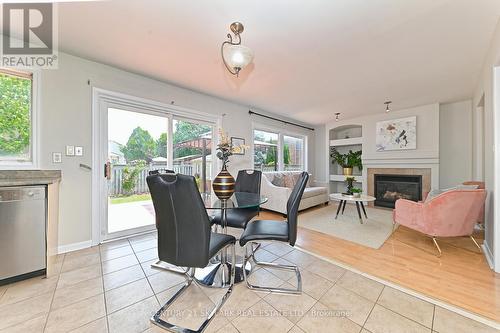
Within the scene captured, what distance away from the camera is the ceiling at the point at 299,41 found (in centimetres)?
168

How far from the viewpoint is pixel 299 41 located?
2119 millimetres

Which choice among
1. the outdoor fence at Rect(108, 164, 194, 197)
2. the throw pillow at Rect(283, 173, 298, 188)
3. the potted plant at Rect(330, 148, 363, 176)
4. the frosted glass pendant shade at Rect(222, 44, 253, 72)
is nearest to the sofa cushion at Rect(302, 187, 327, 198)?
the throw pillow at Rect(283, 173, 298, 188)

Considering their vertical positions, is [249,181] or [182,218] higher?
[249,181]

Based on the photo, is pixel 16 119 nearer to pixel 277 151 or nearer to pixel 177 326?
pixel 177 326

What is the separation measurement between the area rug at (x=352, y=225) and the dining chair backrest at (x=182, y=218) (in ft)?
7.80

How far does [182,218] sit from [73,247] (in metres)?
2.17

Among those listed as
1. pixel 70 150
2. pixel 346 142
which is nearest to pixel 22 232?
pixel 70 150

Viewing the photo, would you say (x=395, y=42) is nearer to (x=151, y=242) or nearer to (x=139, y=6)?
(x=139, y=6)

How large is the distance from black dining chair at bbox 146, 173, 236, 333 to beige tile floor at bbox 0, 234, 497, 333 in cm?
19

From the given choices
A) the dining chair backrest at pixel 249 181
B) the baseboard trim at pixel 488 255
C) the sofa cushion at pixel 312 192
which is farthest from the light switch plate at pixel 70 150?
the baseboard trim at pixel 488 255

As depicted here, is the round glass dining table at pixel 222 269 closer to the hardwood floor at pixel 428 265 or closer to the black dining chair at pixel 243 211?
the black dining chair at pixel 243 211

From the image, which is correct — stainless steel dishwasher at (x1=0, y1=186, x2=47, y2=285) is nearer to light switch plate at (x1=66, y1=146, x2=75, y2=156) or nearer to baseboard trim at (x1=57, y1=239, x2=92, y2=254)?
baseboard trim at (x1=57, y1=239, x2=92, y2=254)

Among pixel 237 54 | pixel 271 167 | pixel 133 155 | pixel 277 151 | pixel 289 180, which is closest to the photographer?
pixel 237 54

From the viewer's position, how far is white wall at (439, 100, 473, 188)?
4133mm
